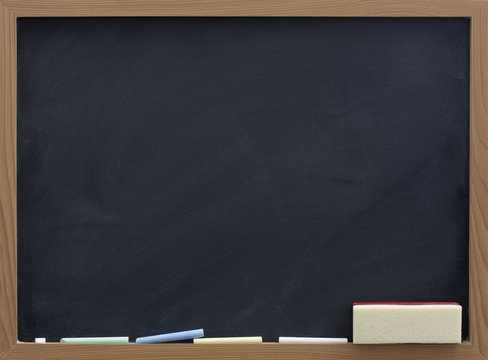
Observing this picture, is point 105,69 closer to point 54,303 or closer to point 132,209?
point 132,209

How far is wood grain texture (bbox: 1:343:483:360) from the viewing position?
0.89 metres

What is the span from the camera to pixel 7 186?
35.4 inches

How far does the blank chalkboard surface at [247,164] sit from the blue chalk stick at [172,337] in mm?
16

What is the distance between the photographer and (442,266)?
91 centimetres

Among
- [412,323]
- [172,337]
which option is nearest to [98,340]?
[172,337]

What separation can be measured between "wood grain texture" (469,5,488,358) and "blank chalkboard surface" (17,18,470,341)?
1cm

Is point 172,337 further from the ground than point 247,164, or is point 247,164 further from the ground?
point 247,164

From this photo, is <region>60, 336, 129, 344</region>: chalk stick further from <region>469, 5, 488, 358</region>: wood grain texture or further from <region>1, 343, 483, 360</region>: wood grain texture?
<region>469, 5, 488, 358</region>: wood grain texture

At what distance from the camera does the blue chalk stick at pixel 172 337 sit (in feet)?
2.95

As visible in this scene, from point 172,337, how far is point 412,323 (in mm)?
344
